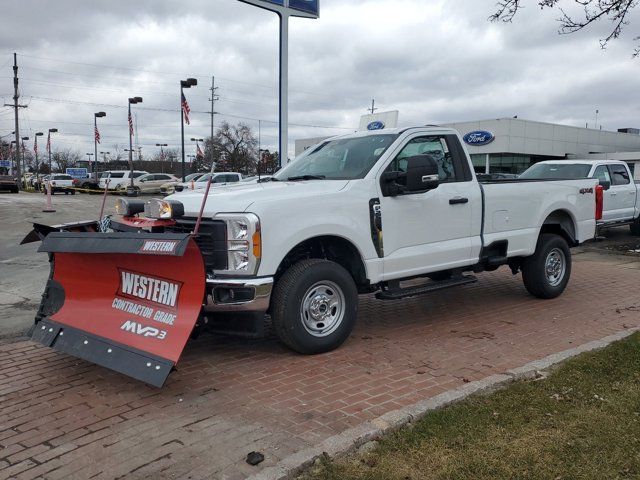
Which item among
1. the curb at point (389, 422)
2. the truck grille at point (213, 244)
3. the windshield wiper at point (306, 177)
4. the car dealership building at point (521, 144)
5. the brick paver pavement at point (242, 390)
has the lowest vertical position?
the brick paver pavement at point (242, 390)

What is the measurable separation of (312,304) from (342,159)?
175 cm

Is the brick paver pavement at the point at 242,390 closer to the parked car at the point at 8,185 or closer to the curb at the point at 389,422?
the curb at the point at 389,422

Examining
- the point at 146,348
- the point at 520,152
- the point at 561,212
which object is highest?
the point at 520,152

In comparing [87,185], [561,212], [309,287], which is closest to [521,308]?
[561,212]

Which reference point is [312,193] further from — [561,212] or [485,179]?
[561,212]

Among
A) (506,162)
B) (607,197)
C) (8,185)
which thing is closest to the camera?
(607,197)

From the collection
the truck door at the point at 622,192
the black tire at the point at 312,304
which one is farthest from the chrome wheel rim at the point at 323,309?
the truck door at the point at 622,192

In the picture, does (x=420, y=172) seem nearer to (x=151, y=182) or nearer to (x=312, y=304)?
(x=312, y=304)

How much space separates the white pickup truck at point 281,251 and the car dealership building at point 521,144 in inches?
1440

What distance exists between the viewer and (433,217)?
601 cm

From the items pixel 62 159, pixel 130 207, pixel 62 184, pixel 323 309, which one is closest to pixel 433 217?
pixel 323 309

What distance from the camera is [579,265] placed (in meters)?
10.8

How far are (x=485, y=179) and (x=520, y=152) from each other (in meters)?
38.1

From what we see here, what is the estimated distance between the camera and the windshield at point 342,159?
228 inches
